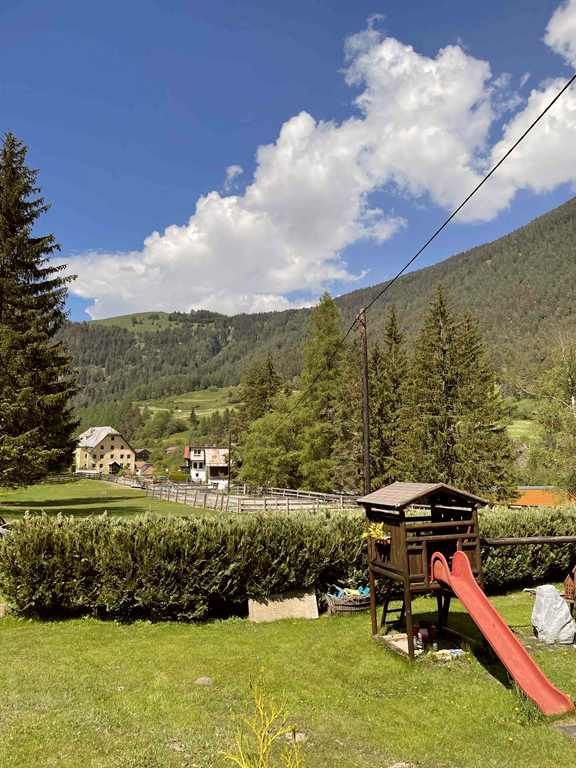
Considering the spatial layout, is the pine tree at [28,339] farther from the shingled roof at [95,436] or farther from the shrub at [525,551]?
the shingled roof at [95,436]

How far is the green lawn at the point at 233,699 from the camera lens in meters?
6.12

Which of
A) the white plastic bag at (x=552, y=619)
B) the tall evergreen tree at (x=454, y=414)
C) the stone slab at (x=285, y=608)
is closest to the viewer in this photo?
the white plastic bag at (x=552, y=619)

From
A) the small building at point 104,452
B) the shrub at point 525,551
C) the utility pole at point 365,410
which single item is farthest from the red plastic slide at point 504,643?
the small building at point 104,452

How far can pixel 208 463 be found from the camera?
363 ft

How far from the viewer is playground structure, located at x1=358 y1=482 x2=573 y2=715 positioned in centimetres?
854

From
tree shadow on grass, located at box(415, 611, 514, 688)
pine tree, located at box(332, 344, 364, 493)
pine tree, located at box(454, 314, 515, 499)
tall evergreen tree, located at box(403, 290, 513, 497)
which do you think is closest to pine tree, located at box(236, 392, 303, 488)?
pine tree, located at box(332, 344, 364, 493)

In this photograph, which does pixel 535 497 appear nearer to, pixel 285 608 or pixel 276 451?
pixel 276 451

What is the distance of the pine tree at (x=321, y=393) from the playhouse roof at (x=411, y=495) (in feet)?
103

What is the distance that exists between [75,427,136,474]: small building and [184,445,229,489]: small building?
27.8 meters

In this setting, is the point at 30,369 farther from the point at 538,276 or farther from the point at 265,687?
the point at 538,276

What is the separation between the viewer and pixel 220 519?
12.9m

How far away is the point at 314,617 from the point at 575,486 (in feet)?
85.2

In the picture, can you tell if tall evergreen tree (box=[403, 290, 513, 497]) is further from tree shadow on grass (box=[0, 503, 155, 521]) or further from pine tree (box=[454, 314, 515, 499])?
tree shadow on grass (box=[0, 503, 155, 521])

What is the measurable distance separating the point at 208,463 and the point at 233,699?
104676 millimetres
